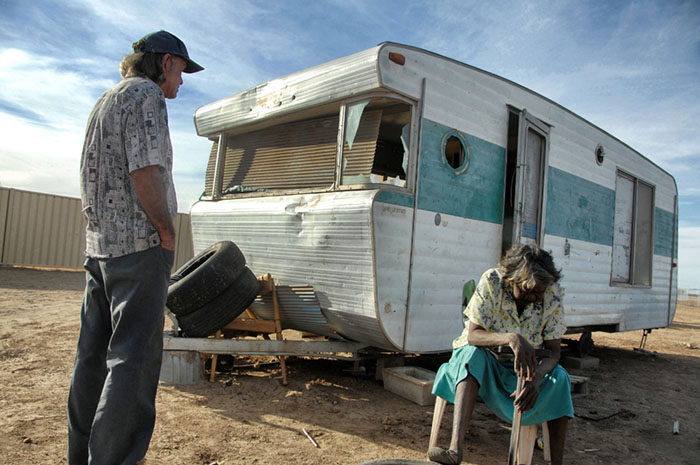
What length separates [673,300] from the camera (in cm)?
857

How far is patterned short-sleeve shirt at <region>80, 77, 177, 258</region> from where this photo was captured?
213cm

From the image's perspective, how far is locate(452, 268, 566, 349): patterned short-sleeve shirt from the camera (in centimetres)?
300

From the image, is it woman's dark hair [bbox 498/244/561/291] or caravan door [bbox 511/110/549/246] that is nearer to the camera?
woman's dark hair [bbox 498/244/561/291]

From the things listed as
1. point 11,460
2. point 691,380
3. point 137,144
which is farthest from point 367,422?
point 691,380

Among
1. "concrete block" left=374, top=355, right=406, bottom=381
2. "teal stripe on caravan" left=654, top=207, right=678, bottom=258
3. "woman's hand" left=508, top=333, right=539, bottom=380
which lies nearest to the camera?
"woman's hand" left=508, top=333, right=539, bottom=380

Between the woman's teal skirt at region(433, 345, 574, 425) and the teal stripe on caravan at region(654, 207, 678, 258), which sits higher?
the teal stripe on caravan at region(654, 207, 678, 258)

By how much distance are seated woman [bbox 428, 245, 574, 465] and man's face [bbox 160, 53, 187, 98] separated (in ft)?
6.61

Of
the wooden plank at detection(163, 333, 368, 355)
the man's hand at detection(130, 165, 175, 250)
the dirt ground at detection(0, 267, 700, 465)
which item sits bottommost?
the dirt ground at detection(0, 267, 700, 465)

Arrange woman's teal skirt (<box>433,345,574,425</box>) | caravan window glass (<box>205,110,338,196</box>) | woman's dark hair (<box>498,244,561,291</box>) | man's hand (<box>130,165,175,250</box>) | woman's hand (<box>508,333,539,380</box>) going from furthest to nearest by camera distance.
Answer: caravan window glass (<box>205,110,338,196</box>) < woman's dark hair (<box>498,244,561,291</box>) < woman's teal skirt (<box>433,345,574,425</box>) < woman's hand (<box>508,333,539,380</box>) < man's hand (<box>130,165,175,250</box>)

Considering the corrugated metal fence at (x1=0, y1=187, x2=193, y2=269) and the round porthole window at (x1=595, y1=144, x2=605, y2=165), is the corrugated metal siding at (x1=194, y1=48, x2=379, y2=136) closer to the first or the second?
the round porthole window at (x1=595, y1=144, x2=605, y2=165)

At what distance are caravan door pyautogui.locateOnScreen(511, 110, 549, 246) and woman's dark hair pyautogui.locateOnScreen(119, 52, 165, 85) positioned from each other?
12.0 ft

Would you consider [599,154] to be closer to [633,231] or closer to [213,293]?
[633,231]

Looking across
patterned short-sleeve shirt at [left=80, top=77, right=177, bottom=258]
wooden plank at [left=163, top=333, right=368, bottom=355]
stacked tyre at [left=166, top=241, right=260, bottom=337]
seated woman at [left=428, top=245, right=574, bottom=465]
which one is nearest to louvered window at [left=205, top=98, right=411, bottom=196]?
stacked tyre at [left=166, top=241, right=260, bottom=337]

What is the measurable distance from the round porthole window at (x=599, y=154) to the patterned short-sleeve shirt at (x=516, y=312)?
4.09 m
